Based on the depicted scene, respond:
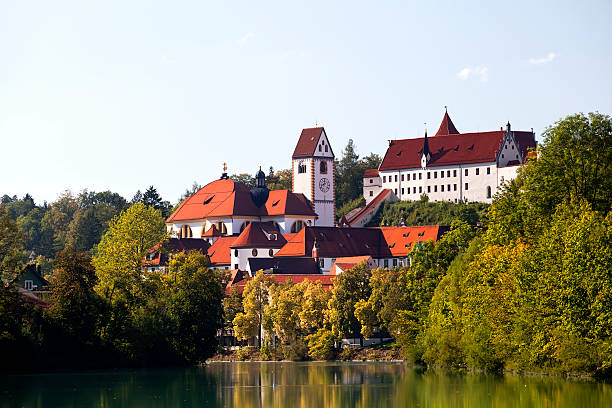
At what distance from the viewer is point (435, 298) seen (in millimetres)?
79250

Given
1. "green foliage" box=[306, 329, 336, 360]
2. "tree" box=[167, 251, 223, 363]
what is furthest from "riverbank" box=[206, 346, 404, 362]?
"tree" box=[167, 251, 223, 363]

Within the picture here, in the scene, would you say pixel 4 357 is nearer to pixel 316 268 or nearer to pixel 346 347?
pixel 346 347

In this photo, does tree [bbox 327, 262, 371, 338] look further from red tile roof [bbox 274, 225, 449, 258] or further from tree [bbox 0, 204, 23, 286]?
red tile roof [bbox 274, 225, 449, 258]

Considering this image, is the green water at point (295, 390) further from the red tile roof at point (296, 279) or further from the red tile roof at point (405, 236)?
the red tile roof at point (405, 236)

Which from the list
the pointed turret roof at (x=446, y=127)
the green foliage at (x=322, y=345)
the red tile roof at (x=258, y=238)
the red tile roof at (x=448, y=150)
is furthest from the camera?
the pointed turret roof at (x=446, y=127)

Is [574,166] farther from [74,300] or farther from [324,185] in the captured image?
[324,185]

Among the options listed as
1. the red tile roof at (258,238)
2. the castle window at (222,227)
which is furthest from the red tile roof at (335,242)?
the castle window at (222,227)

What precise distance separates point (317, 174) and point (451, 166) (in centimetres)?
1919

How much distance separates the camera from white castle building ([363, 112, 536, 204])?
17112cm

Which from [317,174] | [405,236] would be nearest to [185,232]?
[317,174]

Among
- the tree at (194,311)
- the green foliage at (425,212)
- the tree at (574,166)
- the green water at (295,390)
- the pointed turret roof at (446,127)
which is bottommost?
the green water at (295,390)

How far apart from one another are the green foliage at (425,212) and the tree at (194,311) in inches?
3042

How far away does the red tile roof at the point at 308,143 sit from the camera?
172m

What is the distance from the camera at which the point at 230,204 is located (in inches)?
6407
